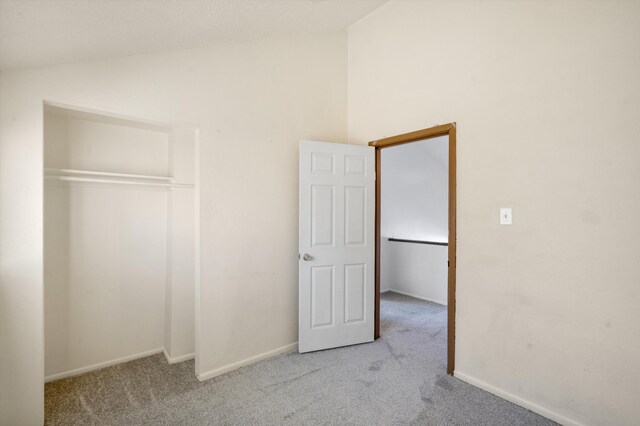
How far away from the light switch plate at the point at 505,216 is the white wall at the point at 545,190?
0.13 feet

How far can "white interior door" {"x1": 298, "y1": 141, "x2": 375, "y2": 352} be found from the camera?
2.98 m

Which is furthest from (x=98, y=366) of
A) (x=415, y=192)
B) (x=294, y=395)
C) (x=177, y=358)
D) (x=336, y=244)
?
(x=415, y=192)

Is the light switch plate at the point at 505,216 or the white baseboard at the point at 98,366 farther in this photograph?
the white baseboard at the point at 98,366

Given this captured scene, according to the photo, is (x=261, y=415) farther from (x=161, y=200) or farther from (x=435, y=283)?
(x=435, y=283)

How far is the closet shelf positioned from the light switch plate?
2.57m

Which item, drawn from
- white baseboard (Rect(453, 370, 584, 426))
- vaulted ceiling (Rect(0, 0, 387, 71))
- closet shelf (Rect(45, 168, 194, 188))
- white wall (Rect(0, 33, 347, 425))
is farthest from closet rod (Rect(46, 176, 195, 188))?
white baseboard (Rect(453, 370, 584, 426))

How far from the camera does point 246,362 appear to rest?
2746 mm

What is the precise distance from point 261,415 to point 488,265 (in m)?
1.91

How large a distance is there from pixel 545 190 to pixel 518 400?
145 cm

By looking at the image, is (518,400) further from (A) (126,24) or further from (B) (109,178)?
(B) (109,178)

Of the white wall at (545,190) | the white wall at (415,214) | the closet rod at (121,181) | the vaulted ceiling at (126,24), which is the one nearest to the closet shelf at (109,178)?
the closet rod at (121,181)

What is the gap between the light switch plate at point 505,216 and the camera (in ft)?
7.39

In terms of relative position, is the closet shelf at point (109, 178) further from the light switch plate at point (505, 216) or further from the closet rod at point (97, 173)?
the light switch plate at point (505, 216)

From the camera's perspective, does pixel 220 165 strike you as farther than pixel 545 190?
Yes
